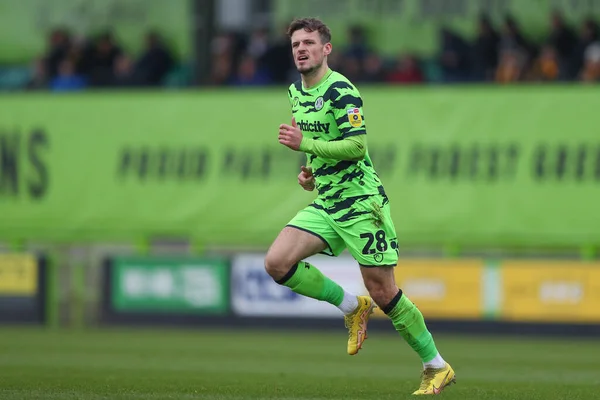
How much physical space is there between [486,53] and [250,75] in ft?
11.8

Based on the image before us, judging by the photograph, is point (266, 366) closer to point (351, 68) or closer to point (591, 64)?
point (351, 68)

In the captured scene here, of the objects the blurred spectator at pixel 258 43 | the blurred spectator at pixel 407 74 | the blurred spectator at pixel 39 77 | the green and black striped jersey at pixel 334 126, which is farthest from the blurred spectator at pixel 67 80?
the green and black striped jersey at pixel 334 126

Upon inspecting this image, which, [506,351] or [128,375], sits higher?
[128,375]

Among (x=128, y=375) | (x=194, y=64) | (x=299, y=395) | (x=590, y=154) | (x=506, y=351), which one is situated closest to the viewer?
(x=299, y=395)

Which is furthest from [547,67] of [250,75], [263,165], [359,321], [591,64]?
[359,321]

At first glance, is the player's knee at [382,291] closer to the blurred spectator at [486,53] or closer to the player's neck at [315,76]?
the player's neck at [315,76]

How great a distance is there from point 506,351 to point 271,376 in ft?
14.0

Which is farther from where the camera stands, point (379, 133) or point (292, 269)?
point (379, 133)

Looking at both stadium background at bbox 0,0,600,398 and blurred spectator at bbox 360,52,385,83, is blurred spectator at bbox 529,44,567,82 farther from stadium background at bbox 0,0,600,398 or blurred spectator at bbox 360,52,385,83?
blurred spectator at bbox 360,52,385,83

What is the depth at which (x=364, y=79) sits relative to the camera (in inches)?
703

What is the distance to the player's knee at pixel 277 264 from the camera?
28.2 ft

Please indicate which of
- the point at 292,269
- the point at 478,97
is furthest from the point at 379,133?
the point at 292,269

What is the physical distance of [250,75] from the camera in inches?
735

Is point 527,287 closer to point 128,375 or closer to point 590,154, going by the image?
point 590,154
